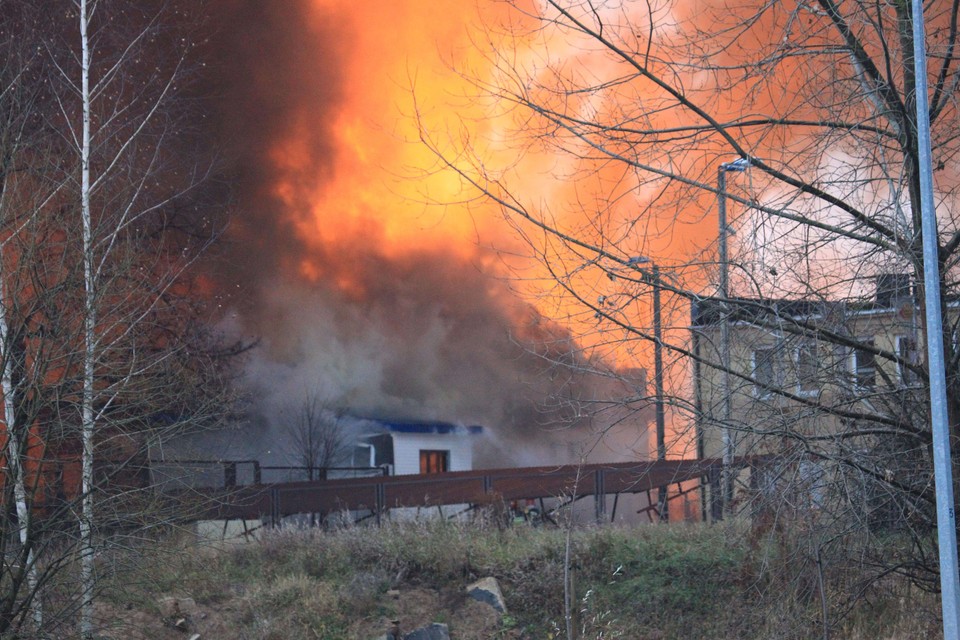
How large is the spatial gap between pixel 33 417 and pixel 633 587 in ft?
27.1

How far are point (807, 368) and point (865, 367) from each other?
Result: 0.61 meters

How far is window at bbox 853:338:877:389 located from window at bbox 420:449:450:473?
23.4 m

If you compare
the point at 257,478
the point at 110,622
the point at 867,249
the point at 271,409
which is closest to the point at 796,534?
the point at 867,249

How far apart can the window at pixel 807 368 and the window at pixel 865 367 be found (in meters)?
0.33

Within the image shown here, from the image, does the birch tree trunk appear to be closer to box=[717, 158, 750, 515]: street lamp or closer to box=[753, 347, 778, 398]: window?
box=[717, 158, 750, 515]: street lamp

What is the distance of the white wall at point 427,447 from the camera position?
1182 inches

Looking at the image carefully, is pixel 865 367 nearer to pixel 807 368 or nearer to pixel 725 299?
pixel 807 368

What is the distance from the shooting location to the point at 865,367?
778cm

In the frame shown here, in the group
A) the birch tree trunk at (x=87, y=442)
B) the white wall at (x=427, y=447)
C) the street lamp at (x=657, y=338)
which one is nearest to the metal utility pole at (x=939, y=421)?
the street lamp at (x=657, y=338)

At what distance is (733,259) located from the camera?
25.3 feet

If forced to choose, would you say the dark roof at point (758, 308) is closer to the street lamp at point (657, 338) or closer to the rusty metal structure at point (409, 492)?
the street lamp at point (657, 338)

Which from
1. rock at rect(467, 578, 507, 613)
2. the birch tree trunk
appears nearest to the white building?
rock at rect(467, 578, 507, 613)

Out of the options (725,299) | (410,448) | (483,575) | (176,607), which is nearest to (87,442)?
(176,607)

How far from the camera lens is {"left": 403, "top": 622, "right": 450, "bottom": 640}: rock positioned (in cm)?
1226
